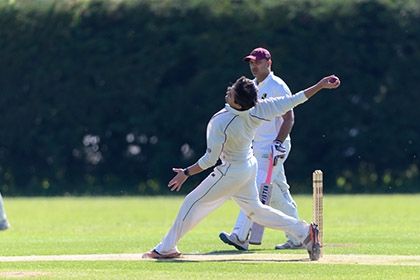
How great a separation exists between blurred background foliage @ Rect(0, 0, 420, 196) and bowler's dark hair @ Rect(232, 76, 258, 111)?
50.2 feet

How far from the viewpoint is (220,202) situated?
11.5 m

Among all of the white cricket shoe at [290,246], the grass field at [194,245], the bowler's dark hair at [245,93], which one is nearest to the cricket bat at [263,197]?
the grass field at [194,245]

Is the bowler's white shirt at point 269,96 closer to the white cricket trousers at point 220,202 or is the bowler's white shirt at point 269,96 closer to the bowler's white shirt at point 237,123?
the white cricket trousers at point 220,202

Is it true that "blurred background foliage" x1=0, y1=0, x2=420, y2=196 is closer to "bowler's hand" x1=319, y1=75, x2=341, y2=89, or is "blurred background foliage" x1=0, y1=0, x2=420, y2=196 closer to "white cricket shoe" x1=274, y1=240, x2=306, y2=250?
"white cricket shoe" x1=274, y1=240, x2=306, y2=250

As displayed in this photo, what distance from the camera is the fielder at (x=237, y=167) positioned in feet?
35.8

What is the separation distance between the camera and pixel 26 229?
17.6m

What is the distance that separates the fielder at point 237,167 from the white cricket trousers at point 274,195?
4.36ft

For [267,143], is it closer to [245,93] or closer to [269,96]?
[269,96]

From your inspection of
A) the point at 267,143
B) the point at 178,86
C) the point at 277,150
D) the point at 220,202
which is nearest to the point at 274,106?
the point at 220,202

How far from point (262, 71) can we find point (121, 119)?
48.2 feet

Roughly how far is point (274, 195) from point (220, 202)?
181cm

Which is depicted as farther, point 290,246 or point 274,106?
point 290,246

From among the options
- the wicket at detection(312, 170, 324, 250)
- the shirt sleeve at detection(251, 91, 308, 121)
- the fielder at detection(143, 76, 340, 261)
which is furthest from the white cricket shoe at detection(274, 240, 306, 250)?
the shirt sleeve at detection(251, 91, 308, 121)

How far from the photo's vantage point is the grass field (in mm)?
10391
